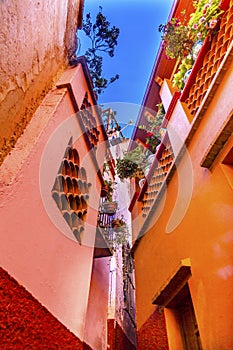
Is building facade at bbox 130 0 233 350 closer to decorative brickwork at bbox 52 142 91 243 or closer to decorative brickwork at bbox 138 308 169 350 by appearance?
decorative brickwork at bbox 138 308 169 350

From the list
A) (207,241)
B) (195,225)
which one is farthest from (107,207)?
(207,241)

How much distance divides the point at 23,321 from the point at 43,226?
796mm

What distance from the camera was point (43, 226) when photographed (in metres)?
2.12

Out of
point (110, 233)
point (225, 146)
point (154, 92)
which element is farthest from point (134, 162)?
point (225, 146)

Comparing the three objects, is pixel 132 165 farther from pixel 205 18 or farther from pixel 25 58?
pixel 25 58

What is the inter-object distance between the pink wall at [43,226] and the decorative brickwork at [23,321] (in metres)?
0.10

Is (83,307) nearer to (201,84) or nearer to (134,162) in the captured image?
(201,84)

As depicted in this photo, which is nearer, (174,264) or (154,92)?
(174,264)

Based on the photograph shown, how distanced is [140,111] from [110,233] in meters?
4.17

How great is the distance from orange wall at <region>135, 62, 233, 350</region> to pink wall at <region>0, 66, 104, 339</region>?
1220 millimetres

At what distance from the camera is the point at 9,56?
2.06 meters

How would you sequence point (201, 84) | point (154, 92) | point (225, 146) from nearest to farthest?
point (225, 146) < point (201, 84) < point (154, 92)

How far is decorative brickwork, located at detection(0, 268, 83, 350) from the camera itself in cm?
137

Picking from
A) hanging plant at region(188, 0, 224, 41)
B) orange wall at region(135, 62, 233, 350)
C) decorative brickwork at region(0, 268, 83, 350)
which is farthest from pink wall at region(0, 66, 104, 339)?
hanging plant at region(188, 0, 224, 41)
